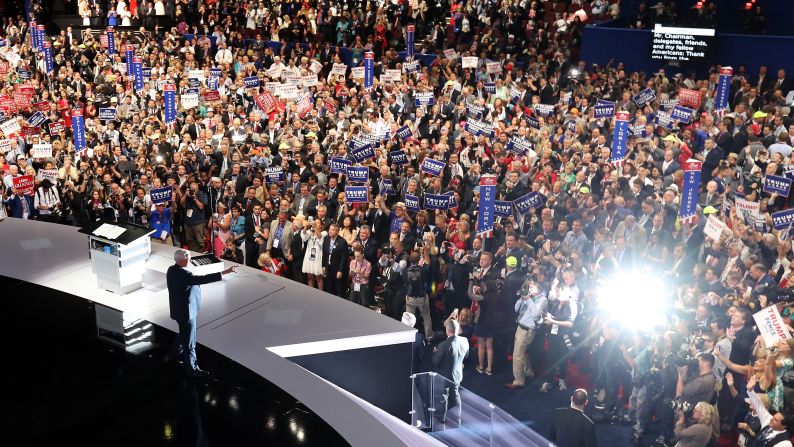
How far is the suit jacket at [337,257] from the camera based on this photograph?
11516mm

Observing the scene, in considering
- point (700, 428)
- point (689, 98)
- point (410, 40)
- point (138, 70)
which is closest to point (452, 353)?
point (700, 428)

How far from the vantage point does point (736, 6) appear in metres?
21.4

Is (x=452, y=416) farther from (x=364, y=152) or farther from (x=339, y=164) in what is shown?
(x=364, y=152)

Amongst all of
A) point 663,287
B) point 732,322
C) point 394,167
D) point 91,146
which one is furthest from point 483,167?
point 91,146

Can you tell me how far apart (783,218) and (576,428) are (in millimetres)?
4870

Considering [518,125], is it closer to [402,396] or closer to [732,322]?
[732,322]

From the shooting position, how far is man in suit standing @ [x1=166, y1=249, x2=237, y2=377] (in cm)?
715

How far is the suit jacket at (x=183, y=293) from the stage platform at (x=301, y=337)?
0.46 m

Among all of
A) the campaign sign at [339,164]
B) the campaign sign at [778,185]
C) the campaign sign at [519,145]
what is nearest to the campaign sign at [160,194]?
the campaign sign at [339,164]

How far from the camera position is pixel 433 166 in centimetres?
1312

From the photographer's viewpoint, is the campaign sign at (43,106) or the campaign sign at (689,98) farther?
the campaign sign at (43,106)

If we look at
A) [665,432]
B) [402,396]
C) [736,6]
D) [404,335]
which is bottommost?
[665,432]

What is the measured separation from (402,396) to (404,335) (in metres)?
0.58

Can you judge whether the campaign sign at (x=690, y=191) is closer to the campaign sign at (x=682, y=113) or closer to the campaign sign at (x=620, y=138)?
the campaign sign at (x=620, y=138)
